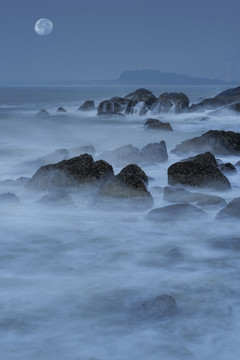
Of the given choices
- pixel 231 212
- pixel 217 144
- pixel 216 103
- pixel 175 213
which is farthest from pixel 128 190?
pixel 216 103

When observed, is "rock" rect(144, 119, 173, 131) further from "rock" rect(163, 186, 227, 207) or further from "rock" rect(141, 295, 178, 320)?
"rock" rect(141, 295, 178, 320)

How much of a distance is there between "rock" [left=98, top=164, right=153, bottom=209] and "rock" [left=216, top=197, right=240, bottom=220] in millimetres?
1159

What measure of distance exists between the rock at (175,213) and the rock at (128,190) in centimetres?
53

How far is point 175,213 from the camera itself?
6414 millimetres

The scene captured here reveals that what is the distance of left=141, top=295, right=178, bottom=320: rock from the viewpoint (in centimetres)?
Result: 378

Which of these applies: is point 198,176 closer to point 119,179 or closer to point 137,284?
point 119,179

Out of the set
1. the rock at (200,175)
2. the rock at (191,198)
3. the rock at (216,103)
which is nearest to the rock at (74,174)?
the rock at (191,198)

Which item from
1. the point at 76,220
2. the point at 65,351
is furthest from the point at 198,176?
the point at 65,351

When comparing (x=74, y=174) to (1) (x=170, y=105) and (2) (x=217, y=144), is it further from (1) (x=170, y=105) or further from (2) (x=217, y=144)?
(1) (x=170, y=105)

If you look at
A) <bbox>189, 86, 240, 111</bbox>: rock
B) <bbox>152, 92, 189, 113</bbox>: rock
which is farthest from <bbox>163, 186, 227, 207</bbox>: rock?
<bbox>189, 86, 240, 111</bbox>: rock

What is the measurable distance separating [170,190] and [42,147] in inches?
349

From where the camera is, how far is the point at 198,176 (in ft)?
26.7

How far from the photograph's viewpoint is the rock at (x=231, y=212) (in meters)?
6.39

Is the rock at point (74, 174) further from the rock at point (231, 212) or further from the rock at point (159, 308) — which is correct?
the rock at point (159, 308)
